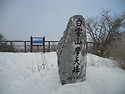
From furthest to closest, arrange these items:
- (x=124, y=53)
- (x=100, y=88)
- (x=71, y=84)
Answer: (x=124, y=53) < (x=71, y=84) < (x=100, y=88)

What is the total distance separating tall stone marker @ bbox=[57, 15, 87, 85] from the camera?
273cm

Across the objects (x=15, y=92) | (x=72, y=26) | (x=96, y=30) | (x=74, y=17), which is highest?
(x=96, y=30)

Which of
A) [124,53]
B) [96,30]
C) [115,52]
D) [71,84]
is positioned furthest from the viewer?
[96,30]

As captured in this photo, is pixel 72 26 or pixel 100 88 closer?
pixel 100 88

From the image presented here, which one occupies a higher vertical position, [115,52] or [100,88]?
[115,52]

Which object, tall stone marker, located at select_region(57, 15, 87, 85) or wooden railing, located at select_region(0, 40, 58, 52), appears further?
wooden railing, located at select_region(0, 40, 58, 52)

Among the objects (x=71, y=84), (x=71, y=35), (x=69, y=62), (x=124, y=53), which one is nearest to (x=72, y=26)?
(x=71, y=35)

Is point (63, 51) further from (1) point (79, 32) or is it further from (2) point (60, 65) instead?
(1) point (79, 32)

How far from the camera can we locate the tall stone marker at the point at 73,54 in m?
2.73

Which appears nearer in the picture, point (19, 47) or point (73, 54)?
point (73, 54)

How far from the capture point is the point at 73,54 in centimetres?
275

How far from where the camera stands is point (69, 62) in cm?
273

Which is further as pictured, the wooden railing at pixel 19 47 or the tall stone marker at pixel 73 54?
the wooden railing at pixel 19 47

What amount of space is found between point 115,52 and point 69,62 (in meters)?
3.79
